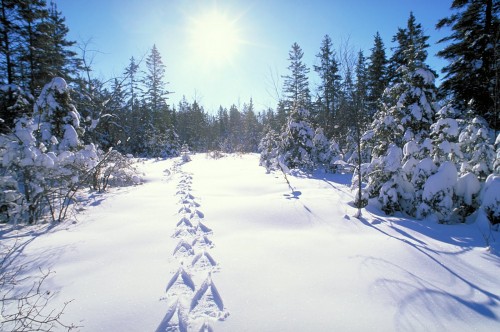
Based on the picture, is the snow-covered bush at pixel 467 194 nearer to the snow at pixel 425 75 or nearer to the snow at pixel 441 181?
the snow at pixel 441 181

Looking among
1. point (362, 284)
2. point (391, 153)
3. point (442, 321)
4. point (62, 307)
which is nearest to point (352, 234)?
point (362, 284)

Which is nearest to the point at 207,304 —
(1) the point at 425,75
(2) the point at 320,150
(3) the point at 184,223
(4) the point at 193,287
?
(4) the point at 193,287

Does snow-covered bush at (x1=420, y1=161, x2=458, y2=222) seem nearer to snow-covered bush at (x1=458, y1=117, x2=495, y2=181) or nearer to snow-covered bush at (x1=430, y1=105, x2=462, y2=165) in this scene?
snow-covered bush at (x1=430, y1=105, x2=462, y2=165)

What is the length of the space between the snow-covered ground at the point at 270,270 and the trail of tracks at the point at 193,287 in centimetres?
2

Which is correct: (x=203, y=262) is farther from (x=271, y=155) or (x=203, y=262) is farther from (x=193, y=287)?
(x=271, y=155)

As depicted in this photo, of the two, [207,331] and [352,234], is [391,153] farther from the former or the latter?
[207,331]

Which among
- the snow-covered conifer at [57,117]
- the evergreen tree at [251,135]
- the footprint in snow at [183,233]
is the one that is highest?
the evergreen tree at [251,135]

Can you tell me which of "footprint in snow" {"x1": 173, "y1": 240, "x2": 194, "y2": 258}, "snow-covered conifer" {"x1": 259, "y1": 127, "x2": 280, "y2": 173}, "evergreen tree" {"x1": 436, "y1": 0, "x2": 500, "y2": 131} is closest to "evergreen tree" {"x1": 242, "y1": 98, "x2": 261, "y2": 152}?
"snow-covered conifer" {"x1": 259, "y1": 127, "x2": 280, "y2": 173}

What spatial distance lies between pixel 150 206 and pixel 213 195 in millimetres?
2046

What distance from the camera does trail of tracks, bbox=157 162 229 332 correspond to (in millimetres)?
2418

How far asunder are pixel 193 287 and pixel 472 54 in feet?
50.9

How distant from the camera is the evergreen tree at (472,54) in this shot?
10.9 meters

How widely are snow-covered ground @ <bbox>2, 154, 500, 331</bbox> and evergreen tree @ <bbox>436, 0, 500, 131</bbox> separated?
9.51 m

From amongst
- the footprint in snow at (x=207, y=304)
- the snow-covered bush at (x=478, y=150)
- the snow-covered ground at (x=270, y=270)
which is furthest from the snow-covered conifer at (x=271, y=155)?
the footprint in snow at (x=207, y=304)
